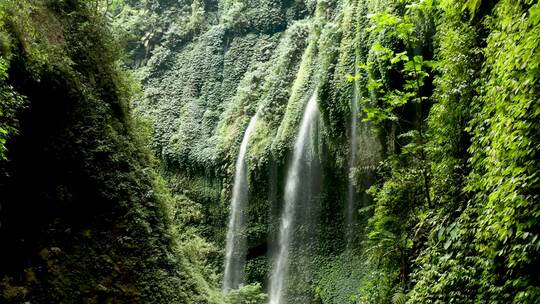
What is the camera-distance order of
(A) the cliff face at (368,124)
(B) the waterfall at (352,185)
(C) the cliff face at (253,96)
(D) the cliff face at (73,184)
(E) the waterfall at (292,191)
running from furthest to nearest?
(E) the waterfall at (292,191) → (C) the cliff face at (253,96) → (B) the waterfall at (352,185) → (D) the cliff face at (73,184) → (A) the cliff face at (368,124)

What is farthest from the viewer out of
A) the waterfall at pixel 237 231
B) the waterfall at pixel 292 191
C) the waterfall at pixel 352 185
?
the waterfall at pixel 237 231

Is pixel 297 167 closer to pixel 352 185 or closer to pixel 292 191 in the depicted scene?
pixel 292 191

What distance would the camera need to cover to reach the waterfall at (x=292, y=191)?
44.9ft

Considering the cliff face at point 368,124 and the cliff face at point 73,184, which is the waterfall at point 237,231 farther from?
the cliff face at point 73,184

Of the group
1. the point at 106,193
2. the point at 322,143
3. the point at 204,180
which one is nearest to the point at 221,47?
the point at 204,180

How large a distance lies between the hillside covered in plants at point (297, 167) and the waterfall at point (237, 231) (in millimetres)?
56

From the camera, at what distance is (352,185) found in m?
12.3

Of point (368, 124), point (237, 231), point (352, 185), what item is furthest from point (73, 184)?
point (237, 231)

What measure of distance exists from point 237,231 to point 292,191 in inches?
115

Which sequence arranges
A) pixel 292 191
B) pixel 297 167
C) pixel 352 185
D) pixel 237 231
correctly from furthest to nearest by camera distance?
pixel 237 231 → pixel 292 191 → pixel 297 167 → pixel 352 185

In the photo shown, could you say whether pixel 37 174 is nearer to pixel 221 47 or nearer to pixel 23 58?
pixel 23 58

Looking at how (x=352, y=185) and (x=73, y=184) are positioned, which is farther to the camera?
(x=352, y=185)

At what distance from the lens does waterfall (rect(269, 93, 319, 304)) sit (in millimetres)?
13672

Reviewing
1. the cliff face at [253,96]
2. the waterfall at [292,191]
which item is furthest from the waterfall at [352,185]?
the waterfall at [292,191]
